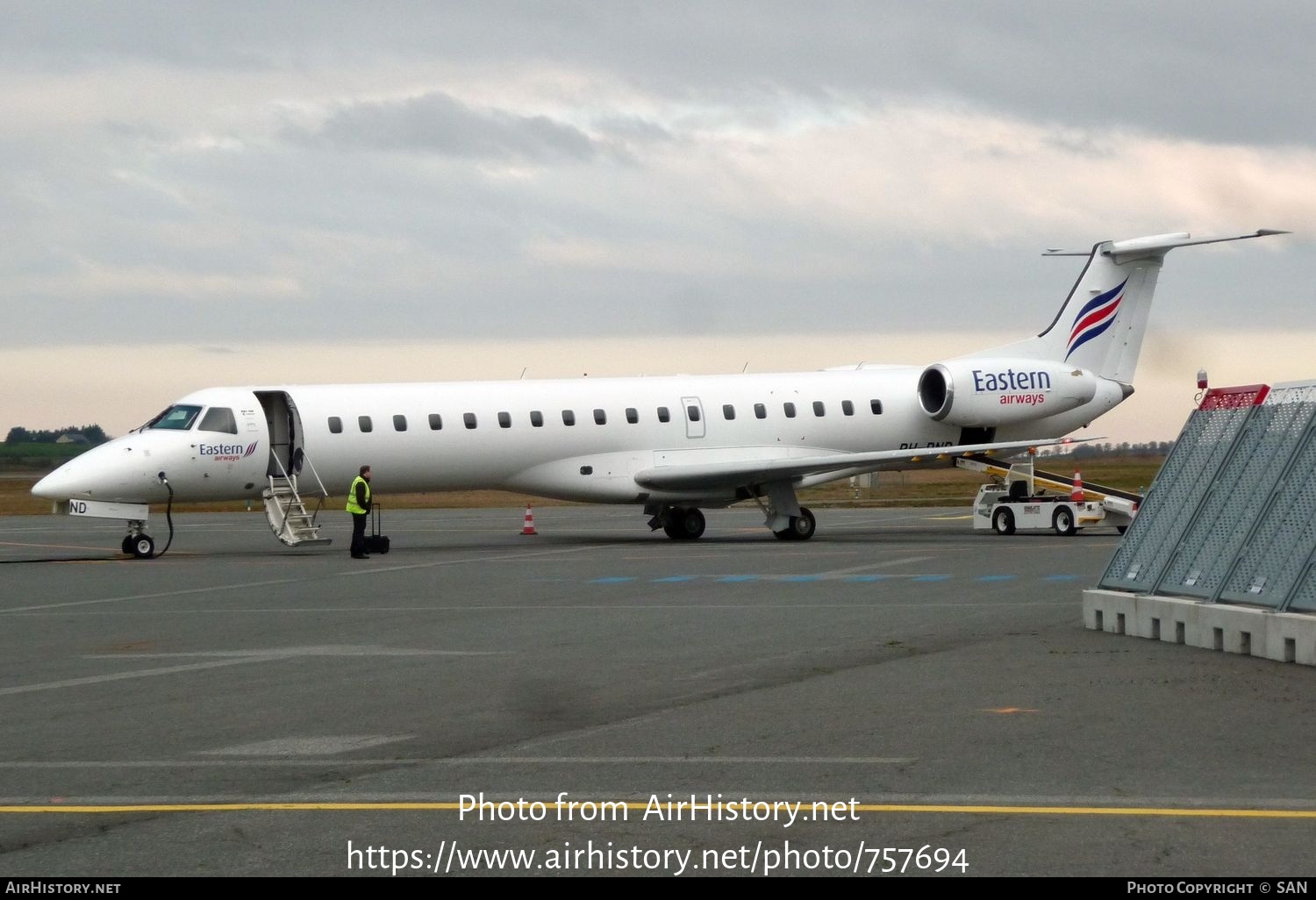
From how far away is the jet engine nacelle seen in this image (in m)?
33.6

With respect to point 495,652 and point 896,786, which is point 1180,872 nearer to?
point 896,786

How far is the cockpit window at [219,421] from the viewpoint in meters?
28.8

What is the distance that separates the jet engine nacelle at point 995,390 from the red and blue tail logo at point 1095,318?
107 centimetres

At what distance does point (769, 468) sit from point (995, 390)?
254 inches

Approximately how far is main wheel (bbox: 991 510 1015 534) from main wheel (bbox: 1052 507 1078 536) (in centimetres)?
98

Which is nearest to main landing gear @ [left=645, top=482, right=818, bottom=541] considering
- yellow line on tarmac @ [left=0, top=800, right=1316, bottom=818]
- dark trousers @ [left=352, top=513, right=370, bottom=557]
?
dark trousers @ [left=352, top=513, right=370, bottom=557]

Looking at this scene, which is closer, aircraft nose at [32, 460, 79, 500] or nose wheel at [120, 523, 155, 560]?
aircraft nose at [32, 460, 79, 500]

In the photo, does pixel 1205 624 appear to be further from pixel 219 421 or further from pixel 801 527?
pixel 219 421

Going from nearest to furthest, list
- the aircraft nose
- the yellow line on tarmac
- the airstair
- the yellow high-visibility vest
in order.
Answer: the yellow line on tarmac → the aircraft nose → the yellow high-visibility vest → the airstair

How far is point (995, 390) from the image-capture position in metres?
33.9

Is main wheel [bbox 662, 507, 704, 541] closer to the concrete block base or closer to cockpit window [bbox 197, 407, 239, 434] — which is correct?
cockpit window [bbox 197, 407, 239, 434]

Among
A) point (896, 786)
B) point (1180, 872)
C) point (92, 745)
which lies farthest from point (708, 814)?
point (92, 745)

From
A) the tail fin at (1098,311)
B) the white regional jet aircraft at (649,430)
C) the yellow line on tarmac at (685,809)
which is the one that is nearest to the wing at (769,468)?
the white regional jet aircraft at (649,430)


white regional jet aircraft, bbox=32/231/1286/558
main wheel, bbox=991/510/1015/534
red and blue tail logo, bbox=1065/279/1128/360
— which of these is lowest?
main wheel, bbox=991/510/1015/534
